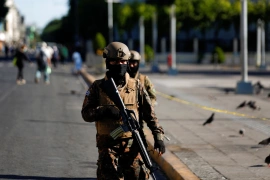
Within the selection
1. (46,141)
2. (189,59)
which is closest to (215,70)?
(189,59)

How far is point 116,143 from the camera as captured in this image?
6629mm

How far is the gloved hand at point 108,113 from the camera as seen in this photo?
642 cm

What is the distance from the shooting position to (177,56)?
79188 mm

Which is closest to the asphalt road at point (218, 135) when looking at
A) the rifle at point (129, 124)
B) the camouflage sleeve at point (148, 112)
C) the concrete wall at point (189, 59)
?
the camouflage sleeve at point (148, 112)

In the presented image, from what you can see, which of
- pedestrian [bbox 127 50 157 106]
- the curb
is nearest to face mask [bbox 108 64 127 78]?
the curb

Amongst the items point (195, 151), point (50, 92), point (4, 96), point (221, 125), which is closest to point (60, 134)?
point (221, 125)

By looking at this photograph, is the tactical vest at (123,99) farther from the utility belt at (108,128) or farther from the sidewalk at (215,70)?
the sidewalk at (215,70)

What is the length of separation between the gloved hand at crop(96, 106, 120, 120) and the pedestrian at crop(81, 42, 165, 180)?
2cm

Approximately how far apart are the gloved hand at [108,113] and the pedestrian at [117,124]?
0.02 m

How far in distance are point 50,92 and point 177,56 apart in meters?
50.6

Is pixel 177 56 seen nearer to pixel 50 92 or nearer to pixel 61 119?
pixel 50 92

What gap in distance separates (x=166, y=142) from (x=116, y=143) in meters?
6.04

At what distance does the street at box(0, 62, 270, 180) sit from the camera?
1014 cm

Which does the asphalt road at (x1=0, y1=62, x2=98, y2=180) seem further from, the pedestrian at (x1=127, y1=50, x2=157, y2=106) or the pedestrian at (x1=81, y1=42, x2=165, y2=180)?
the pedestrian at (x1=81, y1=42, x2=165, y2=180)
